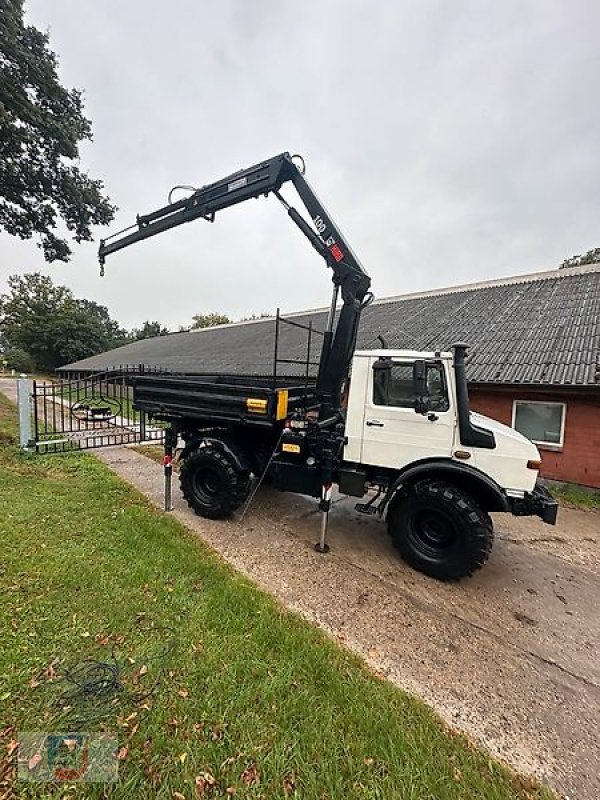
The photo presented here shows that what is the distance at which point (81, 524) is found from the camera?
4.36 metres

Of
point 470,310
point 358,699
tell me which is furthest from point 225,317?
point 358,699

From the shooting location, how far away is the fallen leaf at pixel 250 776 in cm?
175

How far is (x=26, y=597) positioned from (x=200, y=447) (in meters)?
2.61

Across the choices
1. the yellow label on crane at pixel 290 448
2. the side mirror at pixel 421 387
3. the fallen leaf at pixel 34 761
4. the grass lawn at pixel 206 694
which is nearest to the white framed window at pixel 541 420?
the side mirror at pixel 421 387

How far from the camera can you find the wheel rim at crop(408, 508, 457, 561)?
375 centimetres

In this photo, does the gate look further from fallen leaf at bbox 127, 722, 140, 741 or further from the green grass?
the green grass

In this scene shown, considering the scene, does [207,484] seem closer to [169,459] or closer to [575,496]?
[169,459]

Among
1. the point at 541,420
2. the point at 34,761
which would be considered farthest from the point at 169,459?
the point at 541,420

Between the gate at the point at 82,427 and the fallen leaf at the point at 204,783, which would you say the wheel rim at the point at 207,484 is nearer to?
the gate at the point at 82,427

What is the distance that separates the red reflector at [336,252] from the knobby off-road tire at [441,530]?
3089 millimetres

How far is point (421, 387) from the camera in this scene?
12.3 ft

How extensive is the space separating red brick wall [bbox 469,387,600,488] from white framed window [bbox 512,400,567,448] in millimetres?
103

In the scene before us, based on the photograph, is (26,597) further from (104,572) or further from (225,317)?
(225,317)

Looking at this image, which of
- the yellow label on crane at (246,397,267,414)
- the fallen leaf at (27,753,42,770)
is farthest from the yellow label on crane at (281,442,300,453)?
the fallen leaf at (27,753,42,770)
